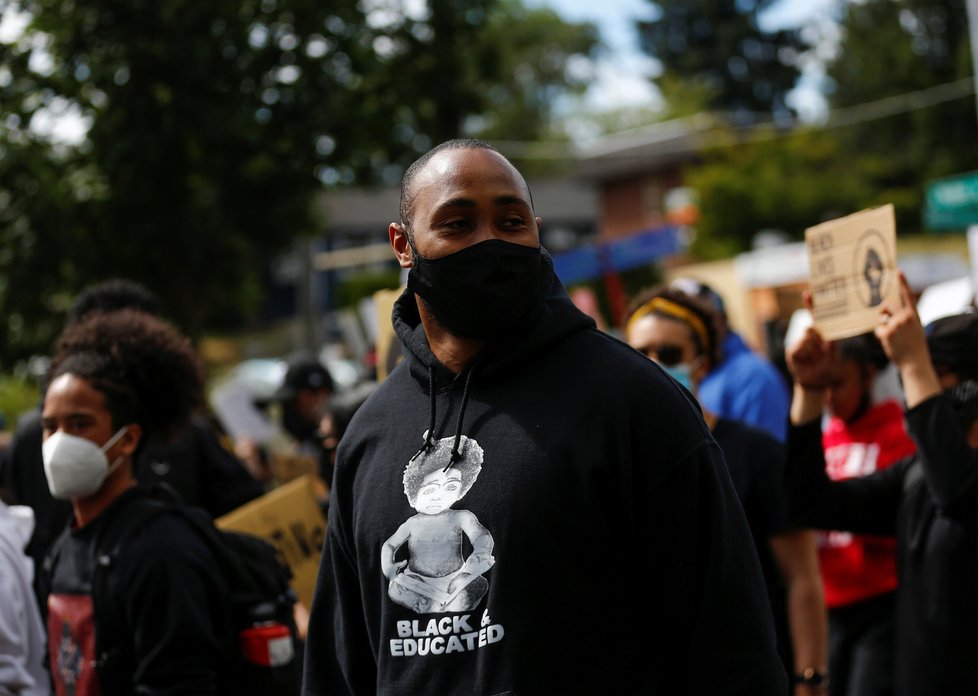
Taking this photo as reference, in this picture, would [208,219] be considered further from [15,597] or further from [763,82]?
[763,82]

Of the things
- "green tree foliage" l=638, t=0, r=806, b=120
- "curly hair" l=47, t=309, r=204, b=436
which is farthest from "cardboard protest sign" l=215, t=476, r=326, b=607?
"green tree foliage" l=638, t=0, r=806, b=120

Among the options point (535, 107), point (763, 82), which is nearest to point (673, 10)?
point (763, 82)

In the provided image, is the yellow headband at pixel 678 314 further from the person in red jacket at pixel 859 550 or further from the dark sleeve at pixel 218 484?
the dark sleeve at pixel 218 484

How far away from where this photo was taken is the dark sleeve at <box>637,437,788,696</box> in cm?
221

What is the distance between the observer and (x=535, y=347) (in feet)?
7.82

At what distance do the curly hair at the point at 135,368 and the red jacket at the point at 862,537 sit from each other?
2.29m

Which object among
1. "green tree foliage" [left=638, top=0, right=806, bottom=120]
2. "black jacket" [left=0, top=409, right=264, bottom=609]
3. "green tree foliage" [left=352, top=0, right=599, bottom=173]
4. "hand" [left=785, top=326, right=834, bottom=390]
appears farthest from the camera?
"green tree foliage" [left=638, top=0, right=806, bottom=120]

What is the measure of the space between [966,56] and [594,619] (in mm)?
49210

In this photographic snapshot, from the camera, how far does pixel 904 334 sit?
3.68 meters

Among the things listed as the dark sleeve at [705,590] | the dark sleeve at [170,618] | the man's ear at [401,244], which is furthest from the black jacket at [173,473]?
the dark sleeve at [705,590]

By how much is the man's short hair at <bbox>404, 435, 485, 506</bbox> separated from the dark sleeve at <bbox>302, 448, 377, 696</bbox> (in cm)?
26

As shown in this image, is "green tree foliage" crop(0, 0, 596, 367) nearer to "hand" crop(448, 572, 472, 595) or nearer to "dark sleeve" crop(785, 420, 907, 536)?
"dark sleeve" crop(785, 420, 907, 536)

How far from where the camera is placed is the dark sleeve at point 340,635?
2650mm

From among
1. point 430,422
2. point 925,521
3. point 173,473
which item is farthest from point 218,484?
point 430,422
